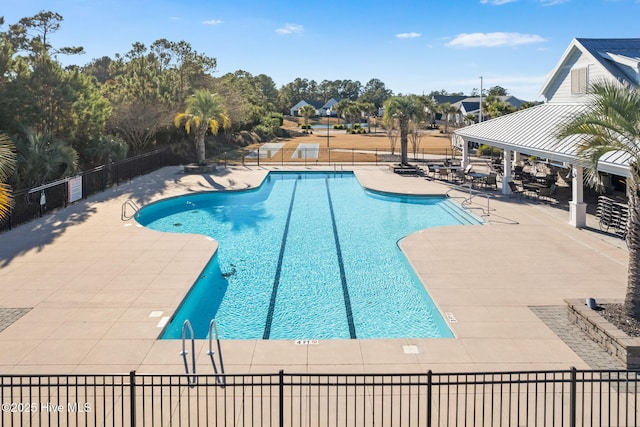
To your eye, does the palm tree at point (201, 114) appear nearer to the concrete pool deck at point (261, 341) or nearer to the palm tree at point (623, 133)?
the concrete pool deck at point (261, 341)

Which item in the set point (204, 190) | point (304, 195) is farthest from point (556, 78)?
point (204, 190)

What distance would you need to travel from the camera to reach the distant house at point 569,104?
17.3 meters

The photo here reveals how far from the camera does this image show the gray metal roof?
45.6 feet

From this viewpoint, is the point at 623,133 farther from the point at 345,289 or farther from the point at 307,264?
the point at 307,264

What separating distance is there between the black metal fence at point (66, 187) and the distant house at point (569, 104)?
56.4ft

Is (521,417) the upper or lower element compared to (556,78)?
lower

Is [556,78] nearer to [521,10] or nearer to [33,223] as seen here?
[521,10]

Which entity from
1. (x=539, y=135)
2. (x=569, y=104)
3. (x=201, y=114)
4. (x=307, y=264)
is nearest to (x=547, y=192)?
(x=539, y=135)

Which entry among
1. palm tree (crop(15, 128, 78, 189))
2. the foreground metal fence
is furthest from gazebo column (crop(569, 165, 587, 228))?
palm tree (crop(15, 128, 78, 189))

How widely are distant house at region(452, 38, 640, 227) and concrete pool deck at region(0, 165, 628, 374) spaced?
7.50 ft

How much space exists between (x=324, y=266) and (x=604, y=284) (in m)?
6.77

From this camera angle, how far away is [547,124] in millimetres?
20641

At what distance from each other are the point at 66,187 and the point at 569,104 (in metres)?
20.2

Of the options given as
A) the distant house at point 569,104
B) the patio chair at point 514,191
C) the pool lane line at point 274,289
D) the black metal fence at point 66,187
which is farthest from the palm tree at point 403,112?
the black metal fence at point 66,187
